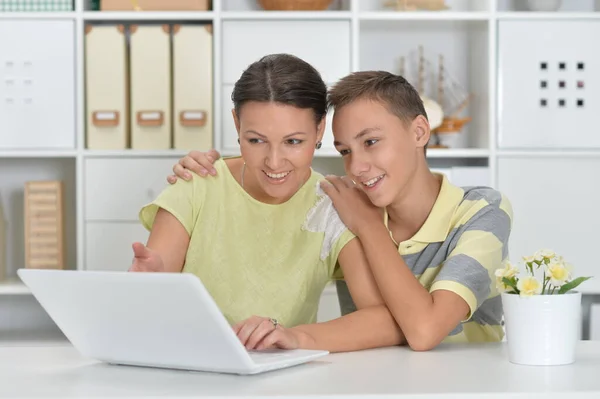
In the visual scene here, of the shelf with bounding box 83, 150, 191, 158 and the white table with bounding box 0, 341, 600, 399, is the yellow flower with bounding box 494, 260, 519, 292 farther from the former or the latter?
the shelf with bounding box 83, 150, 191, 158

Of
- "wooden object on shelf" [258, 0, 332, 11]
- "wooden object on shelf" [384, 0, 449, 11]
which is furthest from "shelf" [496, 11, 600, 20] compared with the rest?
"wooden object on shelf" [258, 0, 332, 11]

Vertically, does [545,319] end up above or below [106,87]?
below

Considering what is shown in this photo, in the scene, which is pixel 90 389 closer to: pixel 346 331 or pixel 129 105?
pixel 346 331

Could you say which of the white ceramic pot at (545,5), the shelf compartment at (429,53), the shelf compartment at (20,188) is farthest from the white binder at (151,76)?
the white ceramic pot at (545,5)

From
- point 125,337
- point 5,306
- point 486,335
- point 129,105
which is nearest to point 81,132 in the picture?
point 129,105

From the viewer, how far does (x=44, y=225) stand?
9.60 feet

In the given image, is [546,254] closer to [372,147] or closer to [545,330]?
[545,330]

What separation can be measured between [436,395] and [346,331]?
0.40 m

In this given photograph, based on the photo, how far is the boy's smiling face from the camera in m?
1.60

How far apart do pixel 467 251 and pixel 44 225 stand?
1795 mm

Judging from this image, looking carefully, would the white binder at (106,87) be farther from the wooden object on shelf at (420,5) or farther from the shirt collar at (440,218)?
the shirt collar at (440,218)

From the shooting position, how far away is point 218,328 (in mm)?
1045

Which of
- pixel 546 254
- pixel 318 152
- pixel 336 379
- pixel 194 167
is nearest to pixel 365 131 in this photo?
pixel 194 167

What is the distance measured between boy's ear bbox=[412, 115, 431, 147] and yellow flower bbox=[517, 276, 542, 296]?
0.52 meters
